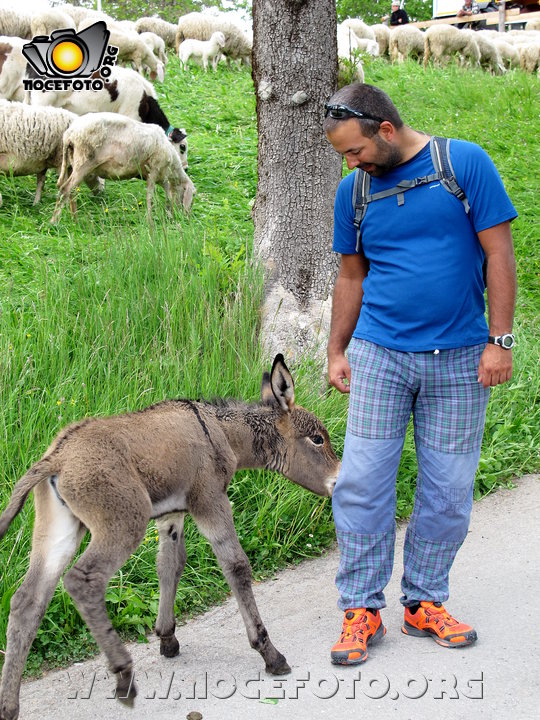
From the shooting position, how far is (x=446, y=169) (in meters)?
3.67

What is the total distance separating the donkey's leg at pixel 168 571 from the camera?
12.7 ft

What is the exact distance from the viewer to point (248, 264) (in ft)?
21.7

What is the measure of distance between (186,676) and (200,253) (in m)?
3.93

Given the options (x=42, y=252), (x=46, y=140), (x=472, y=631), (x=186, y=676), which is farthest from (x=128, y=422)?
(x=46, y=140)

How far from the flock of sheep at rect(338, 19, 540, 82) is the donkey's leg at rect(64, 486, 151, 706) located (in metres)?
19.3

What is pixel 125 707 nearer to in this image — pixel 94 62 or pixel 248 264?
pixel 248 264

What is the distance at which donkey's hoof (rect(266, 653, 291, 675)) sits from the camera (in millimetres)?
3711

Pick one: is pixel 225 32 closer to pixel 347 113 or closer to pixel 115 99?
pixel 115 99

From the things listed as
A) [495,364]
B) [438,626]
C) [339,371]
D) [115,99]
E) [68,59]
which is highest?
[68,59]

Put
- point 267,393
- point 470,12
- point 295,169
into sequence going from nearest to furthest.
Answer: point 267,393 < point 295,169 < point 470,12

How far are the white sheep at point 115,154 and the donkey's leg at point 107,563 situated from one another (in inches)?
243

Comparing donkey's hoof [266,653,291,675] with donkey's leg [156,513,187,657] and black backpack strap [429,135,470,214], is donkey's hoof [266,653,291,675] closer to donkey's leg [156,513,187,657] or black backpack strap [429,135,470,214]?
donkey's leg [156,513,187,657]

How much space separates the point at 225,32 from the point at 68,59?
10045 millimetres

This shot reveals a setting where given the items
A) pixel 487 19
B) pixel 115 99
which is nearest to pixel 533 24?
pixel 487 19
